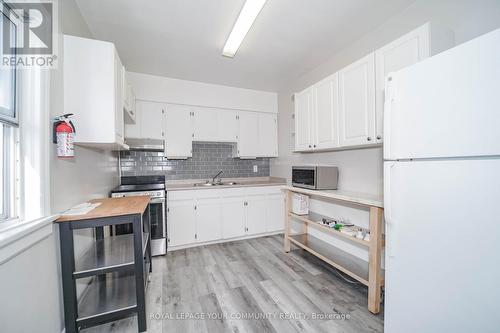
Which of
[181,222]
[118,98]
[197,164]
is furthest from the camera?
[197,164]

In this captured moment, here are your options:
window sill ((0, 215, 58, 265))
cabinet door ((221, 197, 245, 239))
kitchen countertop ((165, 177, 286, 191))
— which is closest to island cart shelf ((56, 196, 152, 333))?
window sill ((0, 215, 58, 265))

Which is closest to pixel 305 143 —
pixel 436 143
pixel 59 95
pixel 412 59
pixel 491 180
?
pixel 412 59

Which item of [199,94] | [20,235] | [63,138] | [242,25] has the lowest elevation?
[20,235]

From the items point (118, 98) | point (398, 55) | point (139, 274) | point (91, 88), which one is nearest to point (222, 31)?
point (118, 98)

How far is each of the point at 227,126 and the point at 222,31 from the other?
5.22 ft

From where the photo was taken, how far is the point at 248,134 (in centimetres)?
368

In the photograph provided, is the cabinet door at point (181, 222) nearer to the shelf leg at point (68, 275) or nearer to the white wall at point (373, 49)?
the shelf leg at point (68, 275)

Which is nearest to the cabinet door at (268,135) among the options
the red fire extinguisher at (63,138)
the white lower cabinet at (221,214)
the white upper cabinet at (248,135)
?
the white upper cabinet at (248,135)

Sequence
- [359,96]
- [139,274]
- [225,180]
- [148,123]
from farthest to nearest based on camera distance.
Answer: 1. [225,180]
2. [148,123]
3. [359,96]
4. [139,274]

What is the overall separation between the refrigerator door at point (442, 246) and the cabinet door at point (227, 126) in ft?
8.58

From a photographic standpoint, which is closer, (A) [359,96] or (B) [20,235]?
(B) [20,235]

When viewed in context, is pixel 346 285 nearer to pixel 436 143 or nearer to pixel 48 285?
pixel 436 143

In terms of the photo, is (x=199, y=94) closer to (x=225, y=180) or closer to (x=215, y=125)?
(x=215, y=125)

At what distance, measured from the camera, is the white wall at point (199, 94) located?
305cm
